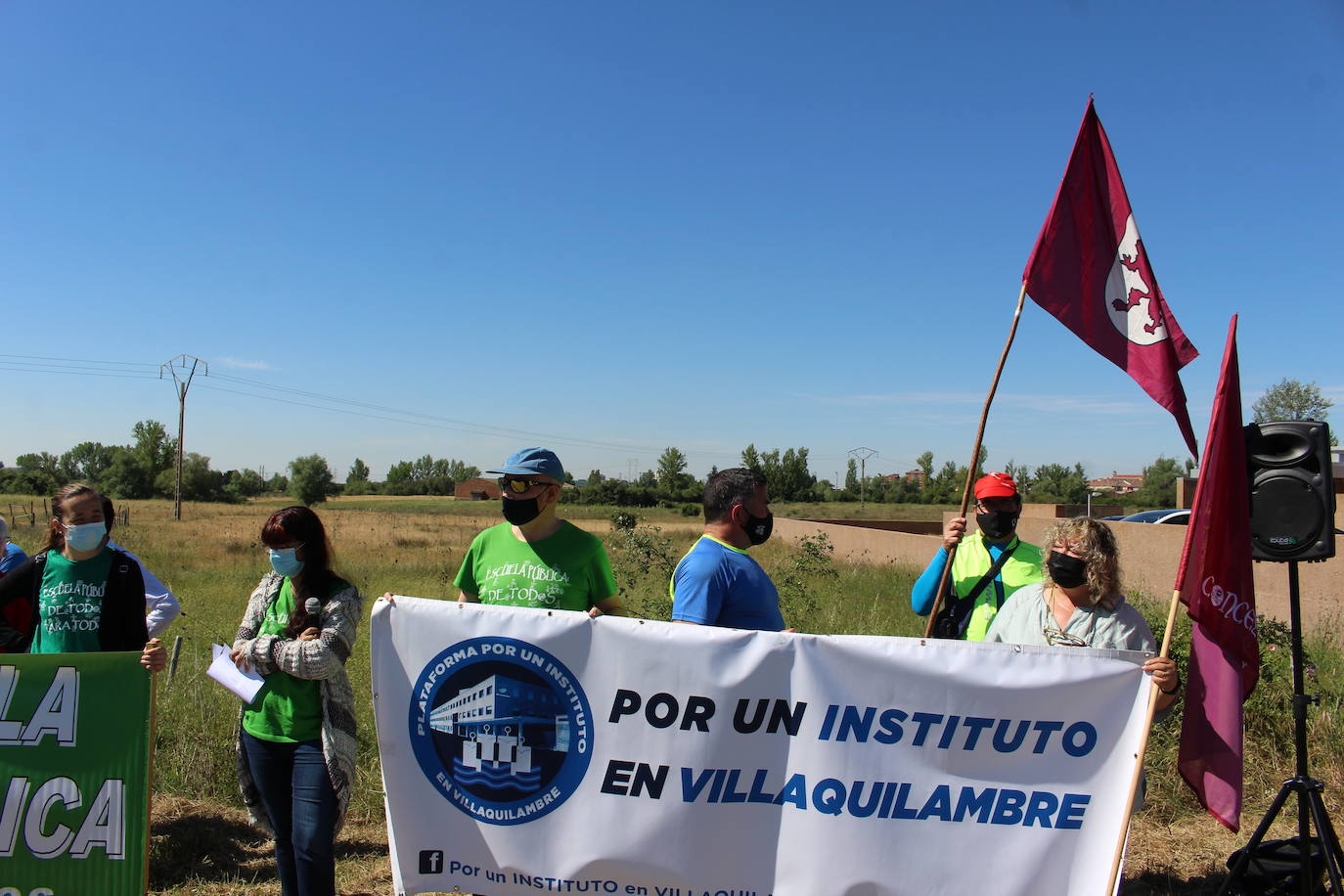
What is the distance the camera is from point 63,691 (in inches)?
141

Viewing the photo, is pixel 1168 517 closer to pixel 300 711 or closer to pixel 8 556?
pixel 300 711

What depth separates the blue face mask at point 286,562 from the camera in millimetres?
3492

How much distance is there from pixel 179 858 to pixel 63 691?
1538mm

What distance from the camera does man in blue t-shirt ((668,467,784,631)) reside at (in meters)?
3.43

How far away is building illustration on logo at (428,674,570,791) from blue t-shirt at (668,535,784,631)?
0.64 metres

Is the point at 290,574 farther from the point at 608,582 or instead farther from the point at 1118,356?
the point at 1118,356

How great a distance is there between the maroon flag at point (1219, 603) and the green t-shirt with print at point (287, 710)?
3.44m

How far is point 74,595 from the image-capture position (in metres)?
3.76

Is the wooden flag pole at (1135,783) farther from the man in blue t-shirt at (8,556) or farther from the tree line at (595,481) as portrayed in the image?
the tree line at (595,481)

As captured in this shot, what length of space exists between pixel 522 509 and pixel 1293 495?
11.1 feet

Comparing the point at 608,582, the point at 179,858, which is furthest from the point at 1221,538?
the point at 179,858

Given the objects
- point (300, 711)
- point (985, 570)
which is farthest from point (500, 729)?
point (985, 570)

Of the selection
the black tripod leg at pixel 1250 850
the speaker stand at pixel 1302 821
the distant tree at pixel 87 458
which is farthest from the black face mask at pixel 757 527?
the distant tree at pixel 87 458

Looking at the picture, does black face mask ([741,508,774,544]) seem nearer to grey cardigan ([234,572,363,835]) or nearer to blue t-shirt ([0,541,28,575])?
grey cardigan ([234,572,363,835])
